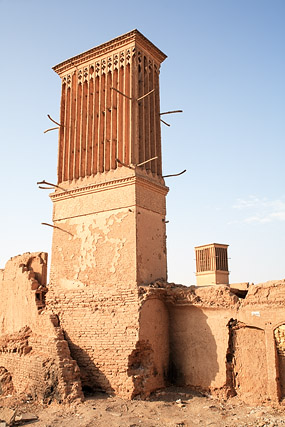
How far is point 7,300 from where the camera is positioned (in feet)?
41.7

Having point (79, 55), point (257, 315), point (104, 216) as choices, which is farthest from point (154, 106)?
point (257, 315)

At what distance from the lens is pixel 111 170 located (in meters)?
11.3

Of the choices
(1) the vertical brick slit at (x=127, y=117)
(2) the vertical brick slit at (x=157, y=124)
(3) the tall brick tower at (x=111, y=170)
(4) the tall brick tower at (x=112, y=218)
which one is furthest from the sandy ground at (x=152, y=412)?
(2) the vertical brick slit at (x=157, y=124)

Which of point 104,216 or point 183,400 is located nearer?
point 183,400

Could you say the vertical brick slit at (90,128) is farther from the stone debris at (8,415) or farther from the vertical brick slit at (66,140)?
the stone debris at (8,415)

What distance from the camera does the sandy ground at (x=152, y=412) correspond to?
25.1 ft

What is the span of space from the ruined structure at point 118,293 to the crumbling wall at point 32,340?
0.10 feet

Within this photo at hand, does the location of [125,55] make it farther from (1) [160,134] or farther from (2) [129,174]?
(2) [129,174]

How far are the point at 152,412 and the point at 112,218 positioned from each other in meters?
4.78

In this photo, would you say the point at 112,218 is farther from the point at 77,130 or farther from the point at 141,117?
the point at 77,130

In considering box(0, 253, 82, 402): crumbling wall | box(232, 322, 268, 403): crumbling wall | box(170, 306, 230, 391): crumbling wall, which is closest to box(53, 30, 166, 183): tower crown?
box(0, 253, 82, 402): crumbling wall

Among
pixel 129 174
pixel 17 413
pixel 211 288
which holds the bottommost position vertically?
pixel 17 413

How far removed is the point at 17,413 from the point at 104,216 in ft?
16.5

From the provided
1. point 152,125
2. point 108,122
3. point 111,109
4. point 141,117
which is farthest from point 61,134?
point 152,125
